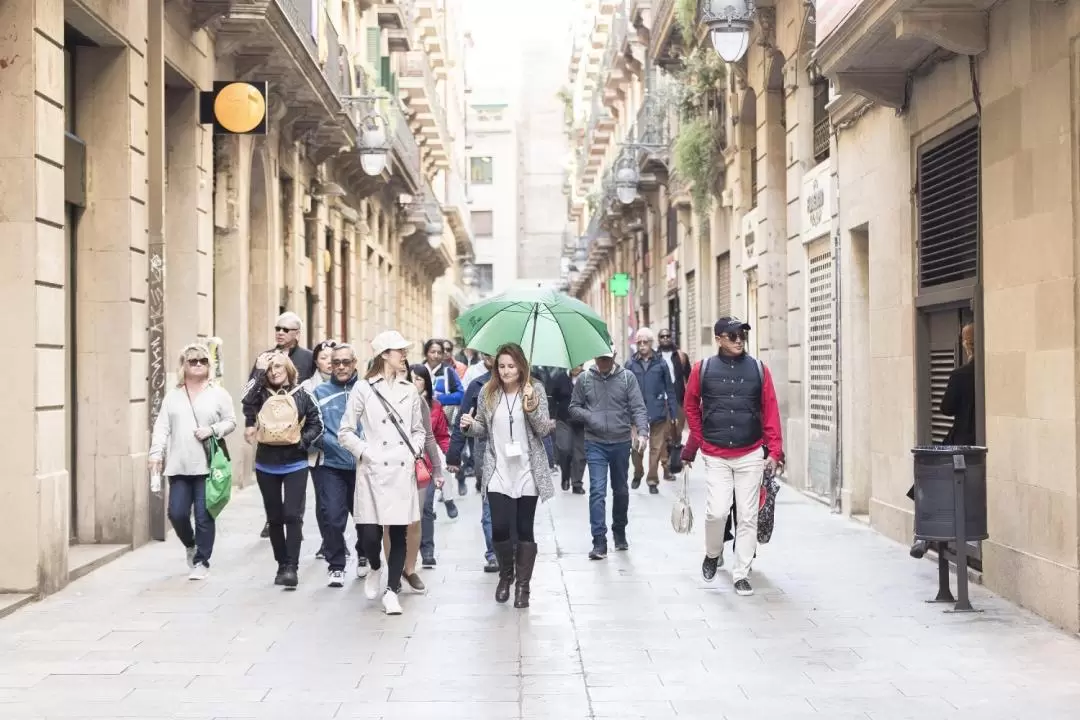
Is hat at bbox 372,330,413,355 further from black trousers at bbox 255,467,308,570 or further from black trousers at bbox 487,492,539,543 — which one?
black trousers at bbox 255,467,308,570

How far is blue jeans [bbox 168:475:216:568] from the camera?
Answer: 10531mm

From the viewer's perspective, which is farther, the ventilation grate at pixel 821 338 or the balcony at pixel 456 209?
the balcony at pixel 456 209

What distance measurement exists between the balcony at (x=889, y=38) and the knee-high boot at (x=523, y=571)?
13.4 feet

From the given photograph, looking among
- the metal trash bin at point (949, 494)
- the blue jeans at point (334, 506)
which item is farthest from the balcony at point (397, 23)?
the metal trash bin at point (949, 494)

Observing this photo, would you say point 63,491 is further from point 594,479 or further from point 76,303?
point 594,479

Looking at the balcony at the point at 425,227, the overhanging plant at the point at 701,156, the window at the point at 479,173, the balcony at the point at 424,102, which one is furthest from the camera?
the window at the point at 479,173

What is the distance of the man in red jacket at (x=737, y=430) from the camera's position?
32.9ft

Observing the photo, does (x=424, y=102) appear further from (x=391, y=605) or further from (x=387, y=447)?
(x=391, y=605)

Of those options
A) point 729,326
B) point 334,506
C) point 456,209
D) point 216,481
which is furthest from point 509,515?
point 456,209

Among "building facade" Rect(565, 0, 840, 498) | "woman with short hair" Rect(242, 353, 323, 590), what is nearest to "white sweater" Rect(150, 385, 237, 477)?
"woman with short hair" Rect(242, 353, 323, 590)

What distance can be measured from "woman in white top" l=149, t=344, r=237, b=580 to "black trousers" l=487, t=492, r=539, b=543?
225cm

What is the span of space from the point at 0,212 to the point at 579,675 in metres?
4.85

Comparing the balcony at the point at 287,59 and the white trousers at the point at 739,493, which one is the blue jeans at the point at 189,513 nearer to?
the white trousers at the point at 739,493

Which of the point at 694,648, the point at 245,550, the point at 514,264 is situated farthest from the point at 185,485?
→ the point at 514,264
